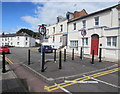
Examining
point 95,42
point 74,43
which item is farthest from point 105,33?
point 74,43

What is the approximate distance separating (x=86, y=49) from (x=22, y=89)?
12.8 meters

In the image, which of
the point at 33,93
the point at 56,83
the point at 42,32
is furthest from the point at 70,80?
the point at 42,32

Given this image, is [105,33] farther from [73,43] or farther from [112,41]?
[73,43]

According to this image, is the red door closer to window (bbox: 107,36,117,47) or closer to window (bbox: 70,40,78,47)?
window (bbox: 107,36,117,47)

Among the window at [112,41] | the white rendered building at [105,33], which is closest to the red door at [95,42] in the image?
the white rendered building at [105,33]

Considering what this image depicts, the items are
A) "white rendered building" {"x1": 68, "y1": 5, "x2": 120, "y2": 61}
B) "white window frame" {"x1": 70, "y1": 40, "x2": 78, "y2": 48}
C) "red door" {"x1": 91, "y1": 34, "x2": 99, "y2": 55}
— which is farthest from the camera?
"white window frame" {"x1": 70, "y1": 40, "x2": 78, "y2": 48}

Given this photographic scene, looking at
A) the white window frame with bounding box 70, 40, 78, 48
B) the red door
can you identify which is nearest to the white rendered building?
the red door

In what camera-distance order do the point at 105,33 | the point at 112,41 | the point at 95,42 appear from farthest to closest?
the point at 95,42
the point at 105,33
the point at 112,41

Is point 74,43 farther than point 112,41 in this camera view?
Yes

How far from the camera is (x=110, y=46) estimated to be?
11.8 m

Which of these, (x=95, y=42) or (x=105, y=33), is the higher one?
(x=105, y=33)

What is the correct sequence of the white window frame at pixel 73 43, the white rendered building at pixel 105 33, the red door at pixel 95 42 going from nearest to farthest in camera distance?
the white rendered building at pixel 105 33
the red door at pixel 95 42
the white window frame at pixel 73 43

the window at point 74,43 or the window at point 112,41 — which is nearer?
the window at point 112,41

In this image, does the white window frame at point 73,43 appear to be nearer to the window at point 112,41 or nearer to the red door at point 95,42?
the red door at point 95,42
